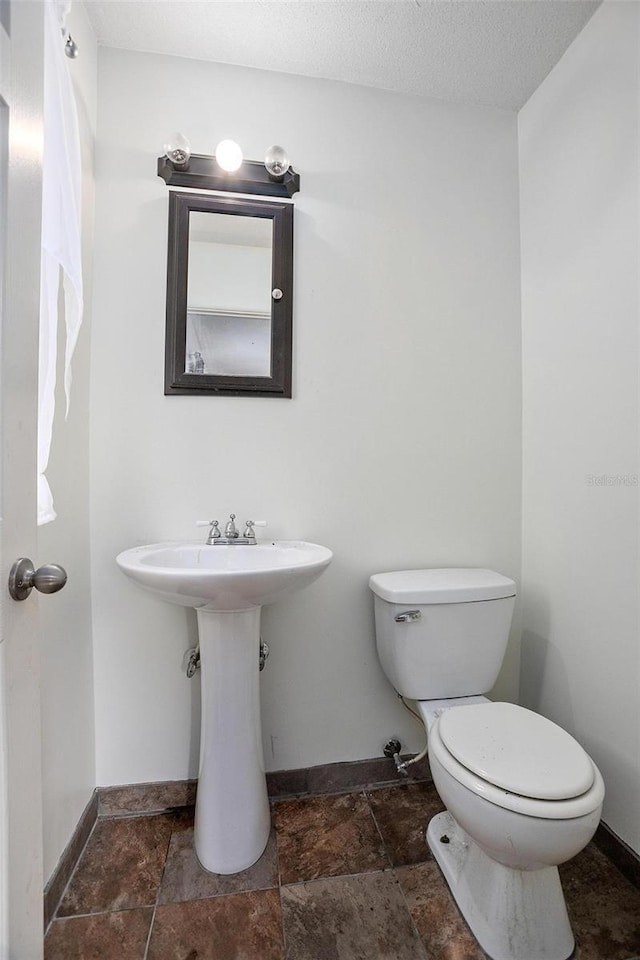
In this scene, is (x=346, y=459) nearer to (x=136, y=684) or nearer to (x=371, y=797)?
(x=136, y=684)

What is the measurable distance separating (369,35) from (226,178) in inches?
23.7

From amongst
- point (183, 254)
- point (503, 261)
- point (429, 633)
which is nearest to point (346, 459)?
point (429, 633)

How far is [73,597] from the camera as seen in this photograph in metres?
1.22

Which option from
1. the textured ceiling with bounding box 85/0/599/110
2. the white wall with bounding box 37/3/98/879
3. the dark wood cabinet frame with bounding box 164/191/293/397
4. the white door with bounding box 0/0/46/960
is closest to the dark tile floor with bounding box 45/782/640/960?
the white wall with bounding box 37/3/98/879

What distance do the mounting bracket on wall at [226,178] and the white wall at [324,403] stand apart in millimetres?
53

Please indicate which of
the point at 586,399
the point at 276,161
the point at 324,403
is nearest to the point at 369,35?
the point at 276,161

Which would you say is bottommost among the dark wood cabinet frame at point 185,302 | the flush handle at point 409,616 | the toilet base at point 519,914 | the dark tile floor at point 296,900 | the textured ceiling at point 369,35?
the dark tile floor at point 296,900

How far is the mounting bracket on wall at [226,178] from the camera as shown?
4.41ft

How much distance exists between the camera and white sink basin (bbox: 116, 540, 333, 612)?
3.17ft

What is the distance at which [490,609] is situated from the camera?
4.38 ft

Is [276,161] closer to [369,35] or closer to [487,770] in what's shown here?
[369,35]

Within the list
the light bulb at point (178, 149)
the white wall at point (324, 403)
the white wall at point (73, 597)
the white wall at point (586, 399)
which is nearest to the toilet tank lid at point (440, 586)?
the white wall at point (324, 403)

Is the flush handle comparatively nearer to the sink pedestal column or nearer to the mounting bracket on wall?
the sink pedestal column

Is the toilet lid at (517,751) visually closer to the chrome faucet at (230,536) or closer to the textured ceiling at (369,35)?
the chrome faucet at (230,536)
